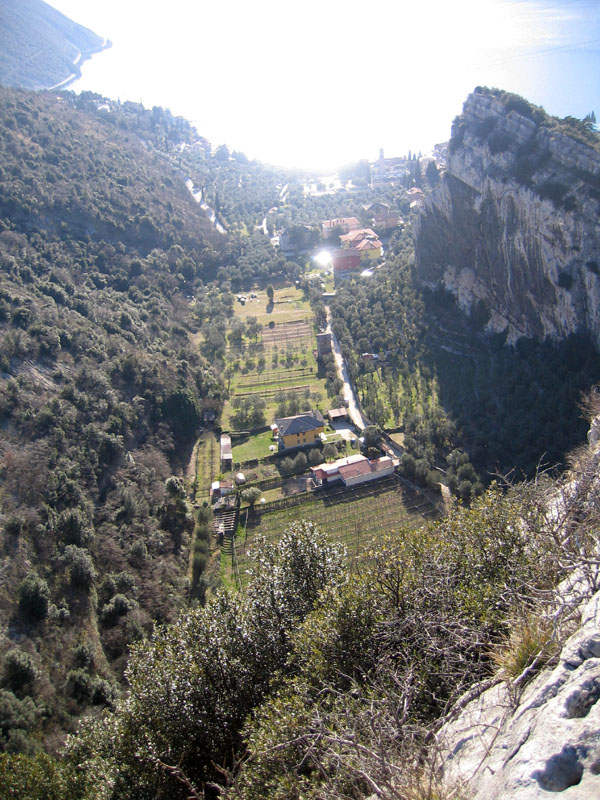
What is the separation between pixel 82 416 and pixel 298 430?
9.93m

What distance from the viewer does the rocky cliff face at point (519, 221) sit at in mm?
24953

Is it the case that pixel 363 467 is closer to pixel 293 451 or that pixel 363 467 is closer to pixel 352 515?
pixel 352 515

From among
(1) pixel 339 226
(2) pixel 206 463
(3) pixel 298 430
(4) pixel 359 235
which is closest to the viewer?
(2) pixel 206 463

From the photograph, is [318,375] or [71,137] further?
[71,137]

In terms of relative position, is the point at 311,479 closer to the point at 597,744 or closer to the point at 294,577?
the point at 294,577

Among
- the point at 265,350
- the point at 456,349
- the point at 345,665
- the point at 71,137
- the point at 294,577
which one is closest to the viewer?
the point at 345,665

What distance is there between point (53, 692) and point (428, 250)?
3577cm


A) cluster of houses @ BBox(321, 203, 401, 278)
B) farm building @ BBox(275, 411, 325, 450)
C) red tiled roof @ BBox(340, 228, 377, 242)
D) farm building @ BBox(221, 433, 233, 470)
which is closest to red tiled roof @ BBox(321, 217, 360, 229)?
cluster of houses @ BBox(321, 203, 401, 278)

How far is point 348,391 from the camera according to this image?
1213 inches

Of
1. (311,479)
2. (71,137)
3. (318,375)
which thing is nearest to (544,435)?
(311,479)

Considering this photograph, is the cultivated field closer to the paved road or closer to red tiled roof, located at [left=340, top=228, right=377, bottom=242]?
the paved road

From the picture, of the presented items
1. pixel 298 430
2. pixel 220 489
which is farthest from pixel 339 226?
pixel 220 489

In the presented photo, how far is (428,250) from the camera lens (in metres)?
39.3

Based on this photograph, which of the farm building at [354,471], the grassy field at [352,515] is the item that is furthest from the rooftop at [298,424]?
the grassy field at [352,515]
